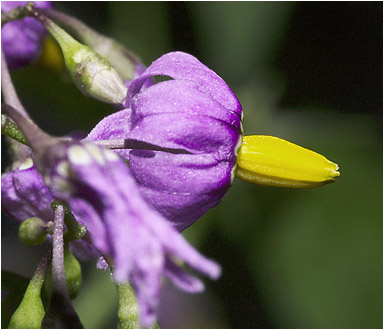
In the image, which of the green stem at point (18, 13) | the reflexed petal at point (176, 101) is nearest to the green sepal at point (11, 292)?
the reflexed petal at point (176, 101)

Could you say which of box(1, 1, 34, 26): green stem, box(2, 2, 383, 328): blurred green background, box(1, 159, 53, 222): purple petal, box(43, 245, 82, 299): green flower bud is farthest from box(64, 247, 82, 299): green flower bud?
box(2, 2, 383, 328): blurred green background

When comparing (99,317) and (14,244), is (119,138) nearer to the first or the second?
(99,317)

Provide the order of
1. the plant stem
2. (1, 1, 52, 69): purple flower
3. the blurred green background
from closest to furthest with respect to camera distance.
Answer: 1. the plant stem
2. (1, 1, 52, 69): purple flower
3. the blurred green background

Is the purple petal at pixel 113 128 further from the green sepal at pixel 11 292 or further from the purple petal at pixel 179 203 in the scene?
the green sepal at pixel 11 292

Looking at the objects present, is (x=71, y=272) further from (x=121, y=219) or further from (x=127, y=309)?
(x=121, y=219)

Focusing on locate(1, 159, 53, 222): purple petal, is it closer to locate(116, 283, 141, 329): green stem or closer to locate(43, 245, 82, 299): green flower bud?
locate(43, 245, 82, 299): green flower bud

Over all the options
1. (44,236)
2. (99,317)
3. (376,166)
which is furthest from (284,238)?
(44,236)
